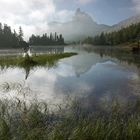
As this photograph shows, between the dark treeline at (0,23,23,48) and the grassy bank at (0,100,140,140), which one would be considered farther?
the dark treeline at (0,23,23,48)

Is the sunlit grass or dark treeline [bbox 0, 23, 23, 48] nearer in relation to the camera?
the sunlit grass

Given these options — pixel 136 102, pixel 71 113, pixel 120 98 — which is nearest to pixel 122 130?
pixel 71 113

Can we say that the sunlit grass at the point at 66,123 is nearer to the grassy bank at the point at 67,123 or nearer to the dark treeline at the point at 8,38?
the grassy bank at the point at 67,123

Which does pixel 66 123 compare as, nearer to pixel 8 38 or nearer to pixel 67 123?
pixel 67 123

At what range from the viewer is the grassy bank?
27.8 feet

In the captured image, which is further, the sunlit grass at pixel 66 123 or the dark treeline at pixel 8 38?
the dark treeline at pixel 8 38

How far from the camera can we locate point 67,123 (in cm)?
1019

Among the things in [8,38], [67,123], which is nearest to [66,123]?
[67,123]

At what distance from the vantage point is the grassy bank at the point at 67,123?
27.8ft

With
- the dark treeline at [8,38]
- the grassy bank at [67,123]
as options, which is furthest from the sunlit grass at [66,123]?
the dark treeline at [8,38]

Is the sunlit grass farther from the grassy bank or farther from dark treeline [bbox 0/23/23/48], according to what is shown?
dark treeline [bbox 0/23/23/48]

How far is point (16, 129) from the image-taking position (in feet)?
30.5

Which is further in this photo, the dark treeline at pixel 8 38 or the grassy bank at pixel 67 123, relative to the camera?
the dark treeline at pixel 8 38

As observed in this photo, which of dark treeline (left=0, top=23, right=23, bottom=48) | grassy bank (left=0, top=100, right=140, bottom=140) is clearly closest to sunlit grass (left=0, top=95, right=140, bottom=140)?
grassy bank (left=0, top=100, right=140, bottom=140)
